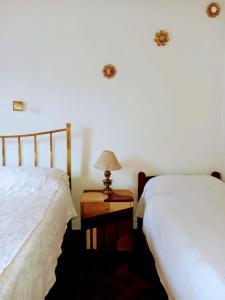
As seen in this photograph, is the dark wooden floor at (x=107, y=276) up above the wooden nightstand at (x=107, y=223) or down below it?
below

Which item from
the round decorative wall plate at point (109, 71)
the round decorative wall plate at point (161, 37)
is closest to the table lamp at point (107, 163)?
the round decorative wall plate at point (109, 71)

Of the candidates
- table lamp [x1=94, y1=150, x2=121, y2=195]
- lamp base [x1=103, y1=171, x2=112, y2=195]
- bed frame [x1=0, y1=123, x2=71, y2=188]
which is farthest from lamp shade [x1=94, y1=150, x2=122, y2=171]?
bed frame [x1=0, y1=123, x2=71, y2=188]

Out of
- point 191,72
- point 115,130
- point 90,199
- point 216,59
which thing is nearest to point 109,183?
point 90,199

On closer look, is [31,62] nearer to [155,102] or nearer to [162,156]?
[155,102]

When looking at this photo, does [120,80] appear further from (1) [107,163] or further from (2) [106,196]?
(2) [106,196]

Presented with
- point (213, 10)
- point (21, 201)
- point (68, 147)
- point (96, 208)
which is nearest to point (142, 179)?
point (96, 208)

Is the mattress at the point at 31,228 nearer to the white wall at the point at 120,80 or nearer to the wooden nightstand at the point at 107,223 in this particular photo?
the wooden nightstand at the point at 107,223

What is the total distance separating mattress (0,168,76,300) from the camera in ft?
3.82

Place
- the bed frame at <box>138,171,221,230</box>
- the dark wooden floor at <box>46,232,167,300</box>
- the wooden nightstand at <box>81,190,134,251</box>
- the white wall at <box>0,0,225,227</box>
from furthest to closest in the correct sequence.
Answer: the bed frame at <box>138,171,221,230</box>, the white wall at <box>0,0,225,227</box>, the wooden nightstand at <box>81,190,134,251</box>, the dark wooden floor at <box>46,232,167,300</box>

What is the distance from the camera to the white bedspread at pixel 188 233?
129 centimetres

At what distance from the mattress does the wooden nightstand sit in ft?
0.58

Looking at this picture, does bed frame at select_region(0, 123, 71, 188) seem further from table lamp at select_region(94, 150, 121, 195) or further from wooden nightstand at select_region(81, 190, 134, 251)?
wooden nightstand at select_region(81, 190, 134, 251)

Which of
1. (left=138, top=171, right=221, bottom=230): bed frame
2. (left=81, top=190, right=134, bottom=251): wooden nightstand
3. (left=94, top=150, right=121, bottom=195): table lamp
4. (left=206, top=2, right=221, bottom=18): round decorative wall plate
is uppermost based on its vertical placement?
(left=206, top=2, right=221, bottom=18): round decorative wall plate

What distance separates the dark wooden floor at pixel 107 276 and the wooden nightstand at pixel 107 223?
101 millimetres
